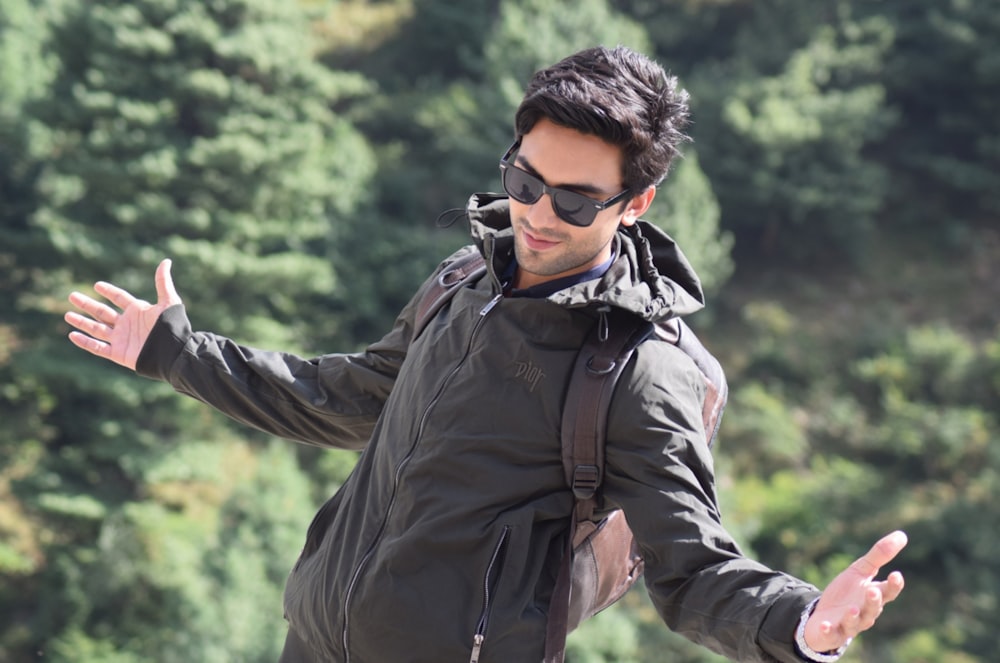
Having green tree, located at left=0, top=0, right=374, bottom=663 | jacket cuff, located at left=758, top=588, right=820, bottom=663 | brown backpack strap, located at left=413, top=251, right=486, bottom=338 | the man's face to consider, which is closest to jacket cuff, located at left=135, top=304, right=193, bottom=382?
brown backpack strap, located at left=413, top=251, right=486, bottom=338

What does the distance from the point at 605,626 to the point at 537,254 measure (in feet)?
A: 40.0

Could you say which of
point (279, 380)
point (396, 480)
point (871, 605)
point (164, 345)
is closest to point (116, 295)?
point (164, 345)

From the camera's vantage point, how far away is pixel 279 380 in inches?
106

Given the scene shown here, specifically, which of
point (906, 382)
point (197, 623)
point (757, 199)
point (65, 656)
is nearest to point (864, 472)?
point (906, 382)

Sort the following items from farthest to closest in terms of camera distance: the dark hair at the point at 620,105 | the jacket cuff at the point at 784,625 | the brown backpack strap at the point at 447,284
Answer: the brown backpack strap at the point at 447,284
the dark hair at the point at 620,105
the jacket cuff at the point at 784,625

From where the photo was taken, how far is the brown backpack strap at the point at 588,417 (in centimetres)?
215

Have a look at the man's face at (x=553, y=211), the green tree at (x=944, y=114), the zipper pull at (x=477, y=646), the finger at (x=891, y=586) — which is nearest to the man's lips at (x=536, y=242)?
the man's face at (x=553, y=211)

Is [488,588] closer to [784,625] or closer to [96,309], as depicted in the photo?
[784,625]

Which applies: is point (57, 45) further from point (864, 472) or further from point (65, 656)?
point (864, 472)

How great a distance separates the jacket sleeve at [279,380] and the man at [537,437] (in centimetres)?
24

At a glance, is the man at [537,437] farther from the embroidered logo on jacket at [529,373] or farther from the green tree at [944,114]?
the green tree at [944,114]

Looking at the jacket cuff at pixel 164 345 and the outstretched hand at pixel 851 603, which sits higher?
the jacket cuff at pixel 164 345

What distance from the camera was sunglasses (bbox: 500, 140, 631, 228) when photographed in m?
2.24

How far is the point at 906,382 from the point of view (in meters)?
20.4
